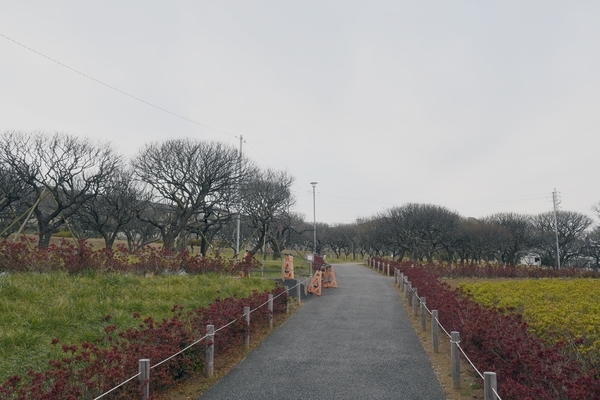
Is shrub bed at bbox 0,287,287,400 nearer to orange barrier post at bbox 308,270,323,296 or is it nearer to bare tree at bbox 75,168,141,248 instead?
orange barrier post at bbox 308,270,323,296

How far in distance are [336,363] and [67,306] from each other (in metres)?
5.32

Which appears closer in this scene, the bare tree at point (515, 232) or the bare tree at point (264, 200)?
the bare tree at point (264, 200)

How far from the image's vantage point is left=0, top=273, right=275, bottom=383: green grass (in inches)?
292

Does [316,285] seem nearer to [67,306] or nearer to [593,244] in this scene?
[67,306]

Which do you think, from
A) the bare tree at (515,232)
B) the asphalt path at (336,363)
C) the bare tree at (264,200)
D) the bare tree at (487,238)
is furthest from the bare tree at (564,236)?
the asphalt path at (336,363)

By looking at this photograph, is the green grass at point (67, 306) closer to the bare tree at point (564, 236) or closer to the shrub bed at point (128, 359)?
the shrub bed at point (128, 359)

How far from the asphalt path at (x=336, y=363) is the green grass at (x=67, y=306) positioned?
2491mm

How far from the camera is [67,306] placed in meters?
9.34

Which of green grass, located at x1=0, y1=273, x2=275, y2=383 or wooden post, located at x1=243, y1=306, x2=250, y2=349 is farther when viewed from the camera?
wooden post, located at x1=243, y1=306, x2=250, y2=349

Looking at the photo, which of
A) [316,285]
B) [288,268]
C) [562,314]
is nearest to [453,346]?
[562,314]

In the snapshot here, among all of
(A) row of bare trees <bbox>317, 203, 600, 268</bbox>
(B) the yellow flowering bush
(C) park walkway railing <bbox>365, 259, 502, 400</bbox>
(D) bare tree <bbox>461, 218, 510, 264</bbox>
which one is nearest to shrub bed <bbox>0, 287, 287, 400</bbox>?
(C) park walkway railing <bbox>365, 259, 502, 400</bbox>

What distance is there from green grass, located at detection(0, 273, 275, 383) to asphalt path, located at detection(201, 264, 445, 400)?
2.49 m

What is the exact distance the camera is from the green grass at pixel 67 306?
7406mm

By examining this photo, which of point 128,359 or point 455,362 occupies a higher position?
point 128,359
